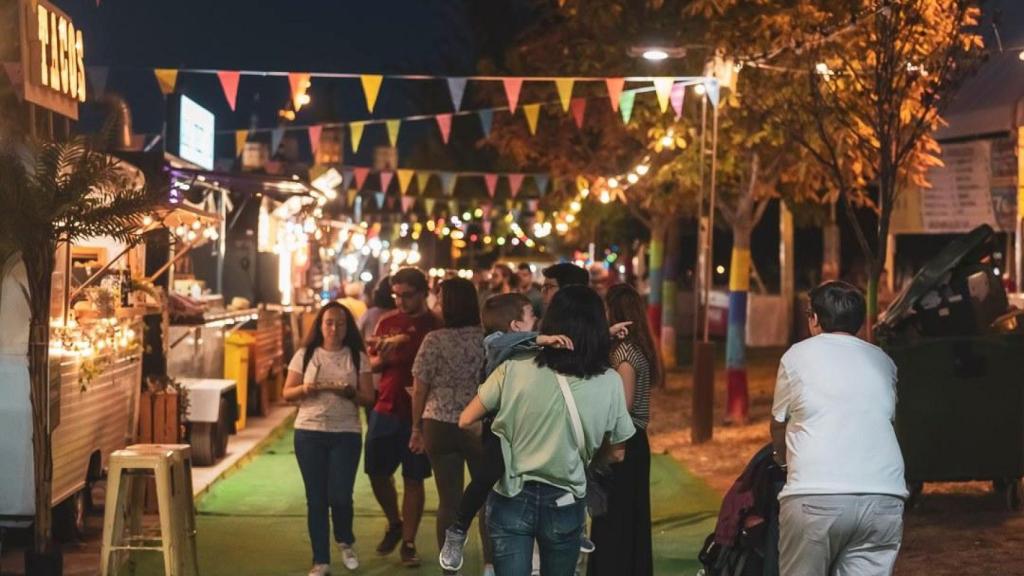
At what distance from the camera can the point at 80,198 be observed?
343 inches

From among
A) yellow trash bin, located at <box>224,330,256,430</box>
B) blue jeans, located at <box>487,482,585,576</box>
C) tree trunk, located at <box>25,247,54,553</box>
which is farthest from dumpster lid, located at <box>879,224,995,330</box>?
yellow trash bin, located at <box>224,330,256,430</box>

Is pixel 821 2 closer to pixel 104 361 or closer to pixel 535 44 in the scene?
pixel 535 44

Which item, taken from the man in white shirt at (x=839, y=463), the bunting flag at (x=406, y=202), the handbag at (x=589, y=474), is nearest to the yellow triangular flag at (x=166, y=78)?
the handbag at (x=589, y=474)

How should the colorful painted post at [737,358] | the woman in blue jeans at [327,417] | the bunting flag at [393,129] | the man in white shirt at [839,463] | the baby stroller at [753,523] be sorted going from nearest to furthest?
1. the man in white shirt at [839,463]
2. the baby stroller at [753,523]
3. the woman in blue jeans at [327,417]
4. the colorful painted post at [737,358]
5. the bunting flag at [393,129]

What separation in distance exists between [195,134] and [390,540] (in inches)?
415

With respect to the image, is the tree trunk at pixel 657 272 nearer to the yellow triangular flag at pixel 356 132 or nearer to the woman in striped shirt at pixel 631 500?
the yellow triangular flag at pixel 356 132

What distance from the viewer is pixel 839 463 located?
230 inches

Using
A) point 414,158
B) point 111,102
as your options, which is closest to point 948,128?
point 111,102

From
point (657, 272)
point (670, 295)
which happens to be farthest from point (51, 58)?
point (670, 295)

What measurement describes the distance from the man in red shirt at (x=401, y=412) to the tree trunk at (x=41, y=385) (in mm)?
2265

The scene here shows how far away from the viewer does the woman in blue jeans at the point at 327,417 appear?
9625 mm

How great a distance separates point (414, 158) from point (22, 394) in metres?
56.2

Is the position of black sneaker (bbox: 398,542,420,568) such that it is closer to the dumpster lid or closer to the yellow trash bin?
the dumpster lid

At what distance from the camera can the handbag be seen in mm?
6258
